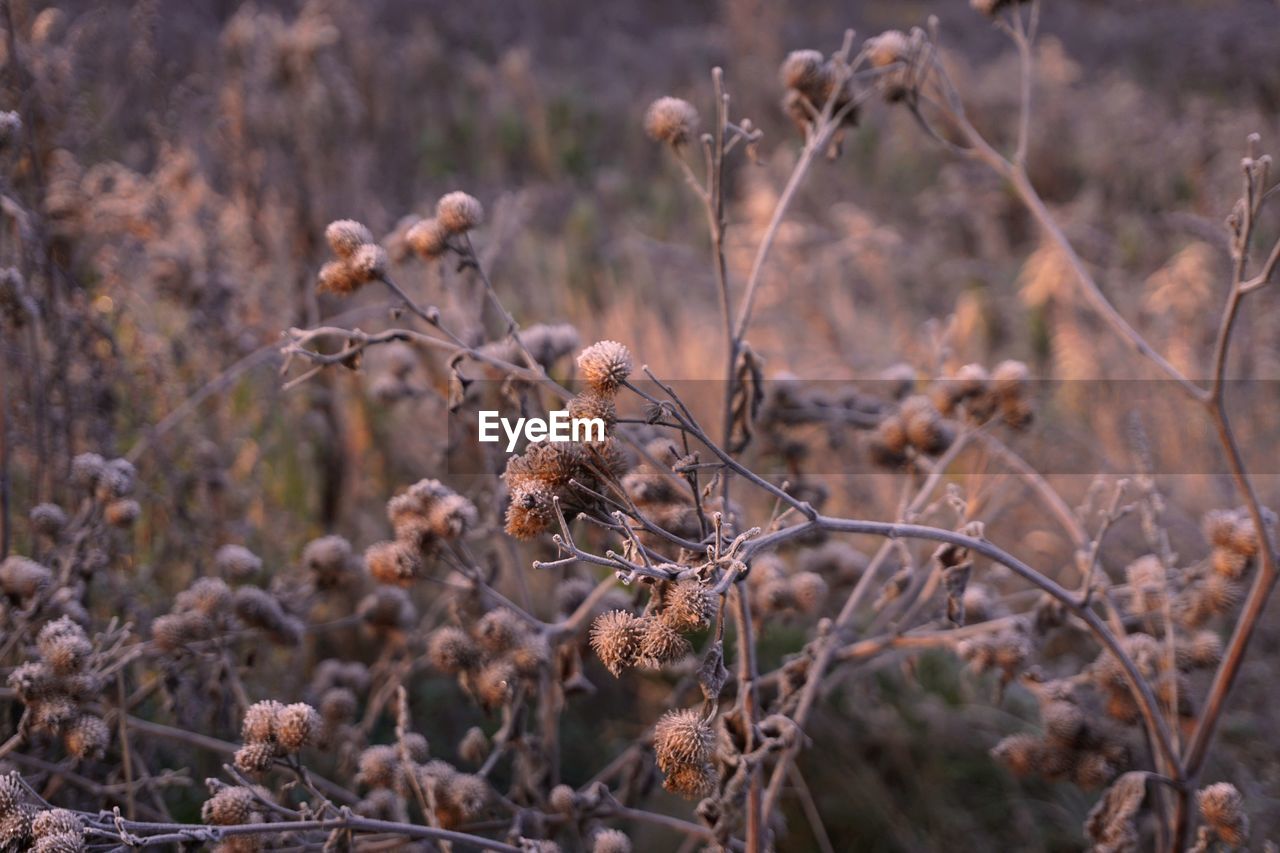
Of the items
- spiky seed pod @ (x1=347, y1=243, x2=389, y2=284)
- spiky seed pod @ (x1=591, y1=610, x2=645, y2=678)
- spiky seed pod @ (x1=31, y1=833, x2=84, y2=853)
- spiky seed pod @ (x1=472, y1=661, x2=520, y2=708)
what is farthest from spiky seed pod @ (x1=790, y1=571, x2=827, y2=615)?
spiky seed pod @ (x1=31, y1=833, x2=84, y2=853)

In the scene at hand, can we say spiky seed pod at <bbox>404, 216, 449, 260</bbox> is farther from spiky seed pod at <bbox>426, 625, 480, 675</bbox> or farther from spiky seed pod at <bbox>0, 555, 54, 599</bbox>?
spiky seed pod at <bbox>0, 555, 54, 599</bbox>

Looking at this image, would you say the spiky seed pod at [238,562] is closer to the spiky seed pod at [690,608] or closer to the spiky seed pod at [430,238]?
the spiky seed pod at [430,238]

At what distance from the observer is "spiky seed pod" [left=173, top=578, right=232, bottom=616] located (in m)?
1.56

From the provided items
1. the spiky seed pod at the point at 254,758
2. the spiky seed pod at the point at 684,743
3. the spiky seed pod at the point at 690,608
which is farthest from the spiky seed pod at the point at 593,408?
the spiky seed pod at the point at 254,758

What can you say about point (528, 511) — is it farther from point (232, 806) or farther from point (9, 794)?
point (9, 794)

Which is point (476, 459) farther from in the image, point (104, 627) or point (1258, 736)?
point (1258, 736)

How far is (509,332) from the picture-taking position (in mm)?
1433

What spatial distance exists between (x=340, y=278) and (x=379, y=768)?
0.67 meters

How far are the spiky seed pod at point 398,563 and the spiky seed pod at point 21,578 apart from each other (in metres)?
0.46

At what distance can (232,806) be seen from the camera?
1153 millimetres

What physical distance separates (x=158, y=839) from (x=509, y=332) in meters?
0.73

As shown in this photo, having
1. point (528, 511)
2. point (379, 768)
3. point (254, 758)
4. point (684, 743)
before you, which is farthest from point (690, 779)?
point (379, 768)

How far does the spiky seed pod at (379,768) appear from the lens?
1.44m

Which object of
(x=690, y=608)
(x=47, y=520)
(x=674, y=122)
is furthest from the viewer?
(x=47, y=520)
